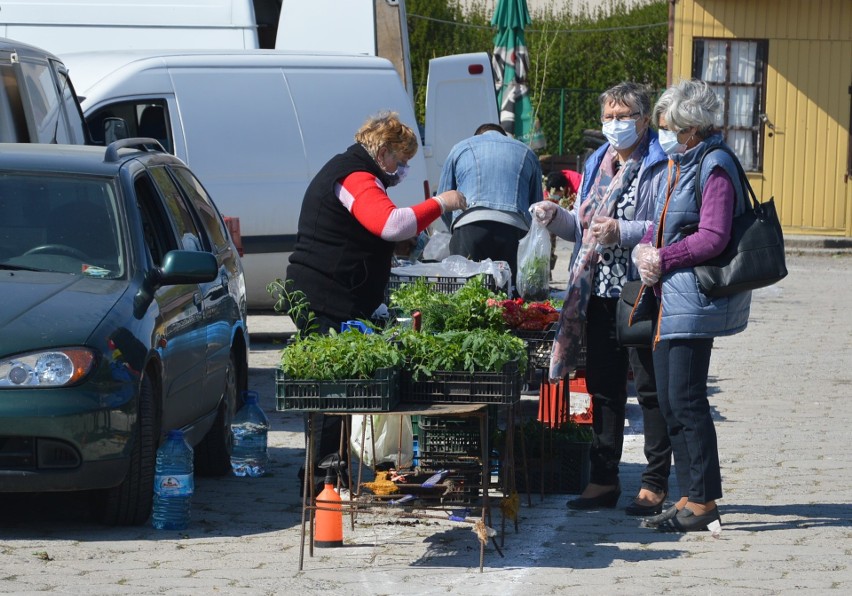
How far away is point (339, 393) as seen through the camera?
575 cm

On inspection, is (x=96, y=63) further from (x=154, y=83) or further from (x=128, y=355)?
(x=128, y=355)

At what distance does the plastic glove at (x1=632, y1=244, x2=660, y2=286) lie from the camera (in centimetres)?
638

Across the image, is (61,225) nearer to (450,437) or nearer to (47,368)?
(47,368)

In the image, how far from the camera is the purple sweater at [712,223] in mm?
6285

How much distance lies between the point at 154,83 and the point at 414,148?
226 inches

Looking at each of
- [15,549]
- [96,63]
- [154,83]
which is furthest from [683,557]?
[96,63]

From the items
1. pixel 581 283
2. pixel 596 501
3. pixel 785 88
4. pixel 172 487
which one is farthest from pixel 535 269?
pixel 785 88

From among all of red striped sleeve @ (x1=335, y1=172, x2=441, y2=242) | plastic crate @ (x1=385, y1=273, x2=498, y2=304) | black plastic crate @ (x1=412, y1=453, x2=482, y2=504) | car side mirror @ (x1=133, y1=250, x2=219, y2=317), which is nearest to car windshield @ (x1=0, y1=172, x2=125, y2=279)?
car side mirror @ (x1=133, y1=250, x2=219, y2=317)

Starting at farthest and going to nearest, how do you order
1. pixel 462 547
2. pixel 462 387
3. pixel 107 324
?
pixel 462 547 < pixel 107 324 < pixel 462 387

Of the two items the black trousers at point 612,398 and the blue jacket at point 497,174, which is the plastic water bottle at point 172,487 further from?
the blue jacket at point 497,174

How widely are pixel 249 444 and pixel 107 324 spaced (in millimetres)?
1888

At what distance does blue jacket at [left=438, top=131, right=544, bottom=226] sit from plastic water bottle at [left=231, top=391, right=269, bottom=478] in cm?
270

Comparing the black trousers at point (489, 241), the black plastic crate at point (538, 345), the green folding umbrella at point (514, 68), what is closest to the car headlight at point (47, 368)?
the black plastic crate at point (538, 345)

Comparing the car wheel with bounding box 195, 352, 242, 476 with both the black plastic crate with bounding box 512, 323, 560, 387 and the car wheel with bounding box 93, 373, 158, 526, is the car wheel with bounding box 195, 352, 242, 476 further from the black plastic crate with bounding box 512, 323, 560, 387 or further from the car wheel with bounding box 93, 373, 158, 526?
the black plastic crate with bounding box 512, 323, 560, 387
